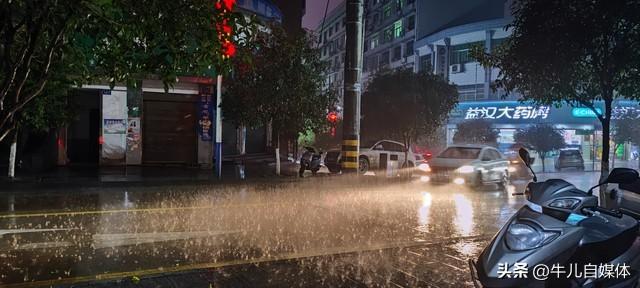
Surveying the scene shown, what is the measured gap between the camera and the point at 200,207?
11023 mm

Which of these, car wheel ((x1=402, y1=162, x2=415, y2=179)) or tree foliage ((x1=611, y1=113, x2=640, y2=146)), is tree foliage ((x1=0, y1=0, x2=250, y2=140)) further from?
tree foliage ((x1=611, y1=113, x2=640, y2=146))

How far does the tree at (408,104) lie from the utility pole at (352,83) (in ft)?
37.4

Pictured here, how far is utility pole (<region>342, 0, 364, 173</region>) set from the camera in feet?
53.1

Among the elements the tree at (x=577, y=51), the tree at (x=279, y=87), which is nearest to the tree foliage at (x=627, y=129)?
the tree at (x=279, y=87)

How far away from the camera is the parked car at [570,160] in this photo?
102ft

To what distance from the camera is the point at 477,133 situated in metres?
40.5

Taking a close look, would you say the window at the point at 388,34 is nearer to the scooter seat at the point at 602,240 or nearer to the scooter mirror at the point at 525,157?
the scooter mirror at the point at 525,157

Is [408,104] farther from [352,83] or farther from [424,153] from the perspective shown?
[352,83]

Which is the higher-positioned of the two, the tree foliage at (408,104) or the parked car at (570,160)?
the tree foliage at (408,104)

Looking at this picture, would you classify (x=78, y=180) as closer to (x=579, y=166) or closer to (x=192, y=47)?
(x=192, y=47)

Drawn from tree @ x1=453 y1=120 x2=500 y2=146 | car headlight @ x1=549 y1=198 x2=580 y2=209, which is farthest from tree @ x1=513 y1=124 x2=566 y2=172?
car headlight @ x1=549 y1=198 x2=580 y2=209

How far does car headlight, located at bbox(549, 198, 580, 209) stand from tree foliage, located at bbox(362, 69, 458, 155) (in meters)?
24.5

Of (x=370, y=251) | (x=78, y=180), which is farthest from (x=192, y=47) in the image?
(x=78, y=180)

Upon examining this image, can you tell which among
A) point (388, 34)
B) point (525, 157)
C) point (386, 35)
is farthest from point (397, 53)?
point (525, 157)
